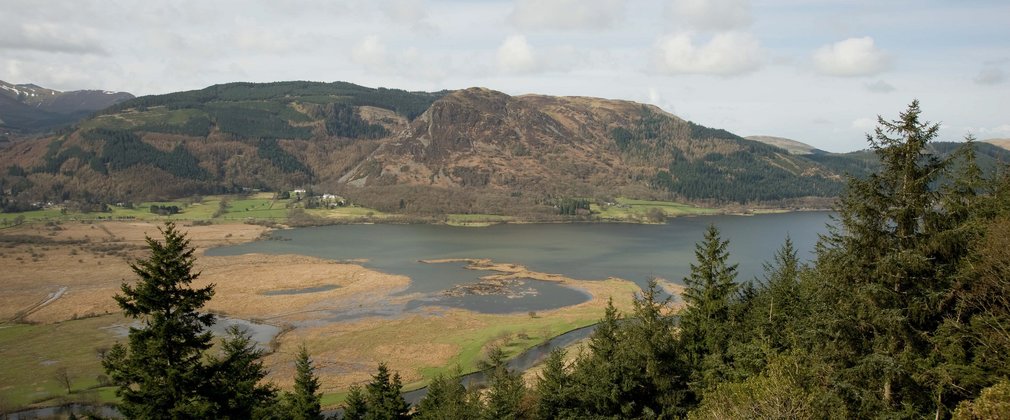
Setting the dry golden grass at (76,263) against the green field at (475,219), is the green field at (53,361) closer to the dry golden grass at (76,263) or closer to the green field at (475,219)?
the dry golden grass at (76,263)

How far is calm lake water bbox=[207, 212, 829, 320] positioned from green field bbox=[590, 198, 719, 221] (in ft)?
35.3

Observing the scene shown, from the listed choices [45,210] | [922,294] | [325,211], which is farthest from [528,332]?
[45,210]

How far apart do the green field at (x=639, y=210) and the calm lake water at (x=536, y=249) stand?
35.3 ft

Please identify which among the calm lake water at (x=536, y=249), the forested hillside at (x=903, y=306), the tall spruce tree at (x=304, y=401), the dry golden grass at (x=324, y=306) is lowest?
the dry golden grass at (x=324, y=306)

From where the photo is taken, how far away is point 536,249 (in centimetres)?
11244

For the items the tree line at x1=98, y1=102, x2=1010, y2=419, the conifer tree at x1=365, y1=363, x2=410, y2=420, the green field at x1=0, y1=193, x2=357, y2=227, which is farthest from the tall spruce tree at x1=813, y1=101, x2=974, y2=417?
the green field at x1=0, y1=193, x2=357, y2=227

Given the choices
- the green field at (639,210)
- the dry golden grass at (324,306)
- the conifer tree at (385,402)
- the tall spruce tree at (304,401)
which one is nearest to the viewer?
the tall spruce tree at (304,401)

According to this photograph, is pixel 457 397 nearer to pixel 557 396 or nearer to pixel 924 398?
pixel 557 396

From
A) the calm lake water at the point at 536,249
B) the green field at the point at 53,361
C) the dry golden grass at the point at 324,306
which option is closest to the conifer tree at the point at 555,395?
the dry golden grass at the point at 324,306

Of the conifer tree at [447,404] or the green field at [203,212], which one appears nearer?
the conifer tree at [447,404]

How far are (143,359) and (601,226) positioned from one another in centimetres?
14288

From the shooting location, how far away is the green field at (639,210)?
6631 inches

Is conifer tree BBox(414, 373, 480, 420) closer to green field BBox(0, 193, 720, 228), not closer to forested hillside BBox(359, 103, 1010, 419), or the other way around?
forested hillside BBox(359, 103, 1010, 419)

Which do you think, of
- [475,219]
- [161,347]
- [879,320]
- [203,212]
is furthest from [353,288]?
[203,212]
